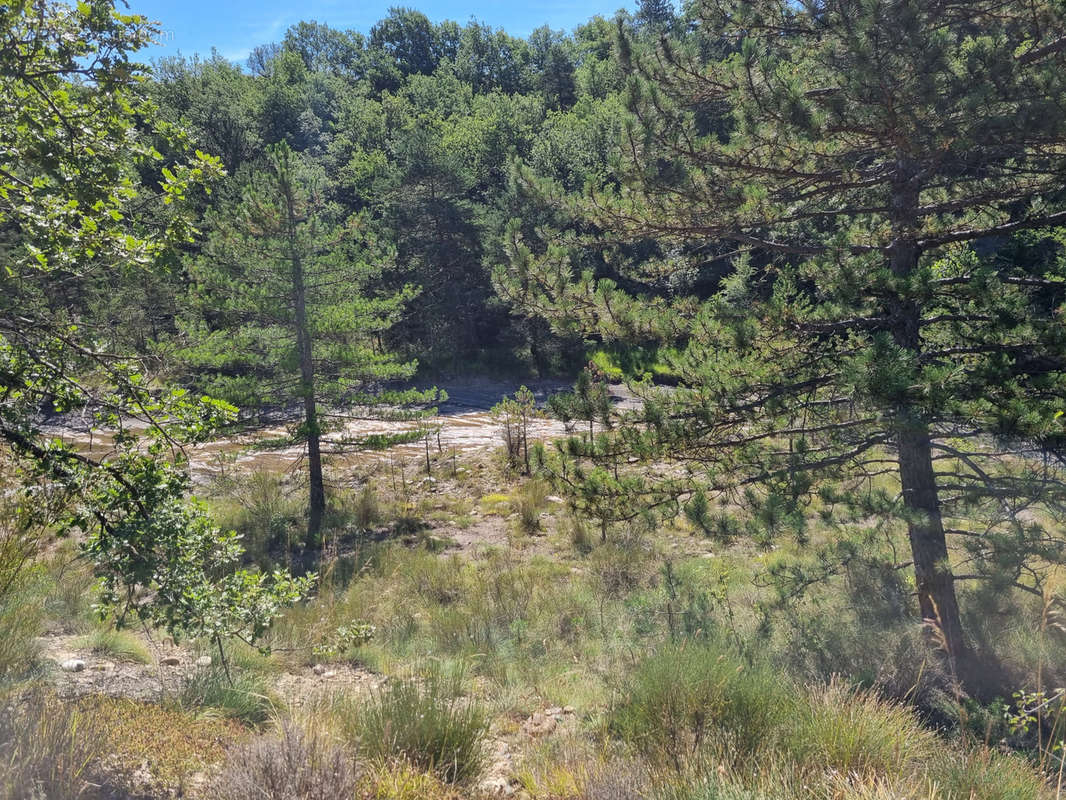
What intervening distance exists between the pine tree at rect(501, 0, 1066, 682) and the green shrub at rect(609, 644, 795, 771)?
1787mm

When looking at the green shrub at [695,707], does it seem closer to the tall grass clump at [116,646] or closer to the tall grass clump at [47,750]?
the tall grass clump at [47,750]

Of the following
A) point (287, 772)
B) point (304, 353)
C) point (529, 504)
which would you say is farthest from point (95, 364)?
point (529, 504)

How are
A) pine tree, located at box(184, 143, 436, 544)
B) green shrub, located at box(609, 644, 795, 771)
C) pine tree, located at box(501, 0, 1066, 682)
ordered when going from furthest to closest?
1. pine tree, located at box(184, 143, 436, 544)
2. pine tree, located at box(501, 0, 1066, 682)
3. green shrub, located at box(609, 644, 795, 771)

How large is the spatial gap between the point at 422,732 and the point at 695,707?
5.26 ft

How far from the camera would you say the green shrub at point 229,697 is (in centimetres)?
432

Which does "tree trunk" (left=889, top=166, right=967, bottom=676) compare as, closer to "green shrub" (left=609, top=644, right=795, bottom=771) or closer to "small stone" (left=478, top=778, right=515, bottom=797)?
"green shrub" (left=609, top=644, right=795, bottom=771)

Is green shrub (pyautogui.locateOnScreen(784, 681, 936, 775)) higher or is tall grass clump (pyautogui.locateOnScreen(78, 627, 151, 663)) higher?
green shrub (pyautogui.locateOnScreen(784, 681, 936, 775))

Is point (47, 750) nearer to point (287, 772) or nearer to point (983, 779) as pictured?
point (287, 772)

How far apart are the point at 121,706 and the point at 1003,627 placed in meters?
8.16

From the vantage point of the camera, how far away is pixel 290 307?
13148 millimetres

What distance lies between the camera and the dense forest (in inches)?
143

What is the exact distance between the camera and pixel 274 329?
1272 centimetres

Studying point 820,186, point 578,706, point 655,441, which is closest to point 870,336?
point 820,186

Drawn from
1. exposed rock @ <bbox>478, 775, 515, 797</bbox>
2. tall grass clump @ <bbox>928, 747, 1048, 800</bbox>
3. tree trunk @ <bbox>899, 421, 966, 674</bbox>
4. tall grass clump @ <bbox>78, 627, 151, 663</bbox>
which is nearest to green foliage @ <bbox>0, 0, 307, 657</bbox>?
exposed rock @ <bbox>478, 775, 515, 797</bbox>
